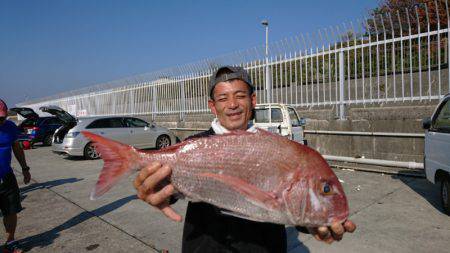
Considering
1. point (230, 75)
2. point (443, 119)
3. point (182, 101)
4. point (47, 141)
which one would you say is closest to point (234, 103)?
point (230, 75)

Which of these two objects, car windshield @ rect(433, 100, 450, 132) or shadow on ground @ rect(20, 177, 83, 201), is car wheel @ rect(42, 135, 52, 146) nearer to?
shadow on ground @ rect(20, 177, 83, 201)

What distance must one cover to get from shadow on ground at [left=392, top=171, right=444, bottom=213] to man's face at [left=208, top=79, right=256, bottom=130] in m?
4.87

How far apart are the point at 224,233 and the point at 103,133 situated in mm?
12497

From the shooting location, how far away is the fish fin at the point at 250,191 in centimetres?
165

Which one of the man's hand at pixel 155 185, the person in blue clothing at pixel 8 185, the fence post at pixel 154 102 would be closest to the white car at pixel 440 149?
the man's hand at pixel 155 185

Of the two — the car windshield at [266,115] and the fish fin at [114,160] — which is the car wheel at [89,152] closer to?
the car windshield at [266,115]

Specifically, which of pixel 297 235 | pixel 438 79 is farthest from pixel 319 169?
pixel 438 79

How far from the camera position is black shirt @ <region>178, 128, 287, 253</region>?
6.65ft

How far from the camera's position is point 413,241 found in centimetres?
440

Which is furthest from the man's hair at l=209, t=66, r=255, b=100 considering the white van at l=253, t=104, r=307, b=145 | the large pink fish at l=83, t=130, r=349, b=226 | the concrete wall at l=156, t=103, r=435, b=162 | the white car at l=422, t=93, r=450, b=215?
the white van at l=253, t=104, r=307, b=145

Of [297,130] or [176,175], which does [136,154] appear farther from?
[297,130]

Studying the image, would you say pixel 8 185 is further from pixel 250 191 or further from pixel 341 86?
pixel 341 86

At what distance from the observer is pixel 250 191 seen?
1678 mm

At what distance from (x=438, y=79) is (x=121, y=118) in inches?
441
